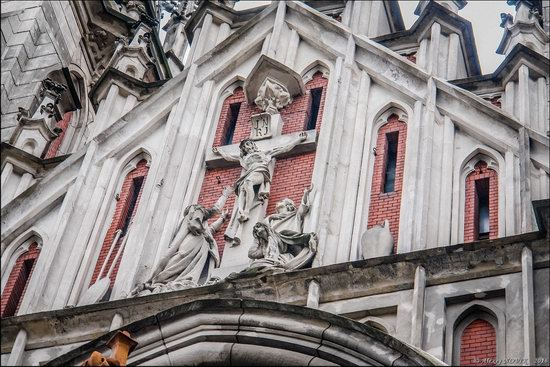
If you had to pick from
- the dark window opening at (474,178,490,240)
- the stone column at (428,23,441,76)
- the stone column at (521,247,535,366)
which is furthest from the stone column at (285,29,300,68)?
the stone column at (521,247,535,366)

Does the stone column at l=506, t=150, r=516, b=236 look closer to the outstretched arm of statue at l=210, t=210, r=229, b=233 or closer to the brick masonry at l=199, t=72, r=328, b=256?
the brick masonry at l=199, t=72, r=328, b=256

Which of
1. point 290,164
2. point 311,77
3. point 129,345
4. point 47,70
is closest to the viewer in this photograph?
point 129,345

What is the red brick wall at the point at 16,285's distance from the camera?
19844 millimetres

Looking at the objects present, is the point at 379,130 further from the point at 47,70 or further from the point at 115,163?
the point at 47,70

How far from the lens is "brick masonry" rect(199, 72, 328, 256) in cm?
1977

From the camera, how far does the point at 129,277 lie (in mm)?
19297

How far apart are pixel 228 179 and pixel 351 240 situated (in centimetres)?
216

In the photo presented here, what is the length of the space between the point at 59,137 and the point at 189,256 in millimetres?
7226

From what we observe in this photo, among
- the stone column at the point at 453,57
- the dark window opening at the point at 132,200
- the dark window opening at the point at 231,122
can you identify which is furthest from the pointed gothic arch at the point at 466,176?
the dark window opening at the point at 132,200

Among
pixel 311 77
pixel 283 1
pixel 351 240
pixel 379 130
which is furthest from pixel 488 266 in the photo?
pixel 283 1

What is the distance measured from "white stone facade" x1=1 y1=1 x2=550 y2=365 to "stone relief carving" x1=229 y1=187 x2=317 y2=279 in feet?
0.52

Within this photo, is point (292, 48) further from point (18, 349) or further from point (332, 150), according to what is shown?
point (18, 349)

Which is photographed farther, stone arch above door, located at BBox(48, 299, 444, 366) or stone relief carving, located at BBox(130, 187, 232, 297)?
stone relief carving, located at BBox(130, 187, 232, 297)

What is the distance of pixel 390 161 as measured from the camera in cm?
1991
